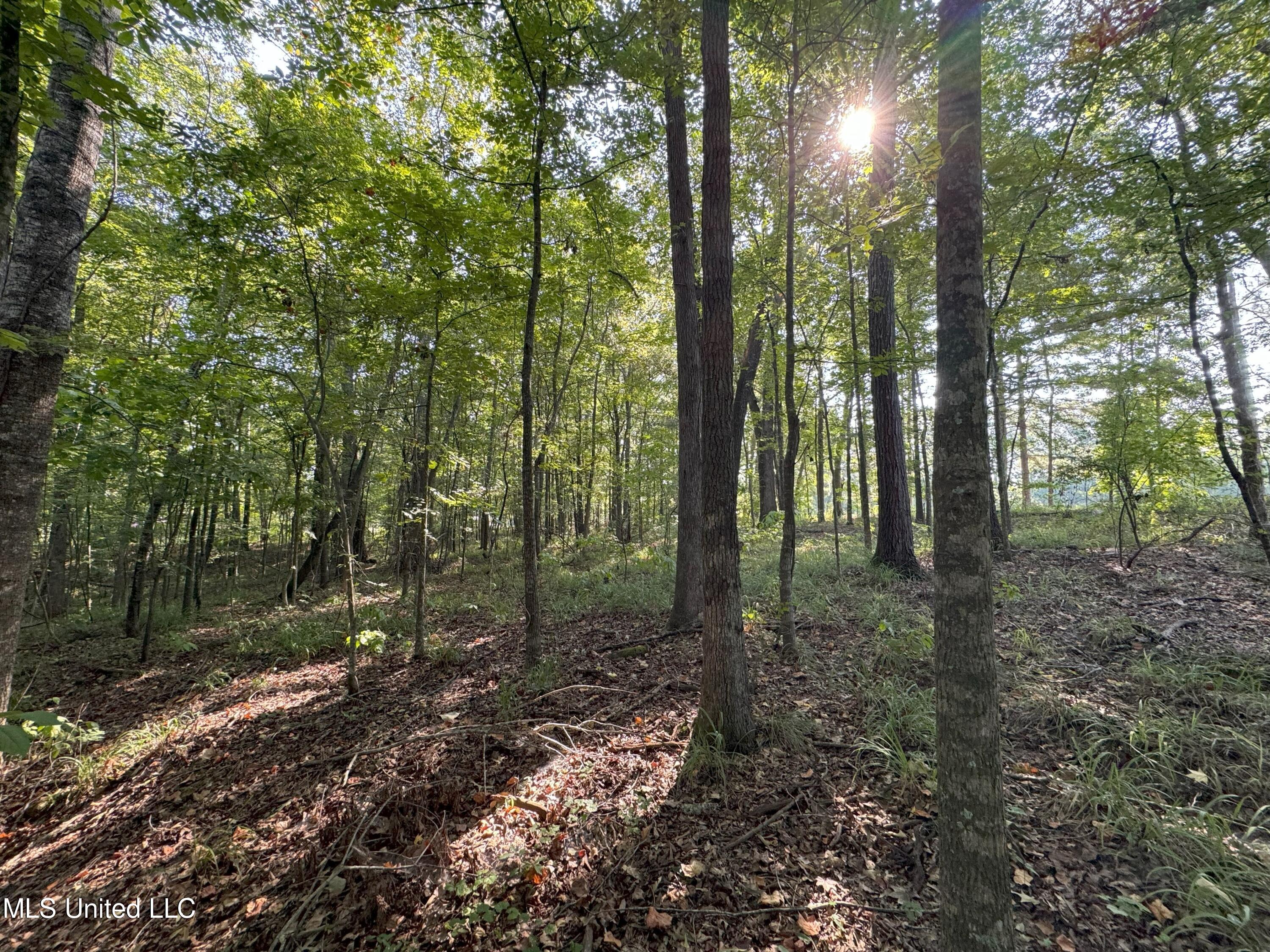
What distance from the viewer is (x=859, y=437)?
968cm

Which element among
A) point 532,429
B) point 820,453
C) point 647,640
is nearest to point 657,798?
point 647,640

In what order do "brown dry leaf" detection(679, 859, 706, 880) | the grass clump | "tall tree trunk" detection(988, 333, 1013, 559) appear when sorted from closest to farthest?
"brown dry leaf" detection(679, 859, 706, 880) → the grass clump → "tall tree trunk" detection(988, 333, 1013, 559)

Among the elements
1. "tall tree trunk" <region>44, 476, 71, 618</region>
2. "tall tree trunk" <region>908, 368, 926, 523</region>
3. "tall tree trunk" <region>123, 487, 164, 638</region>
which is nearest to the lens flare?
"tall tree trunk" <region>123, 487, 164, 638</region>

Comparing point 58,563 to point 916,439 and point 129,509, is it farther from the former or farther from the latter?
point 916,439

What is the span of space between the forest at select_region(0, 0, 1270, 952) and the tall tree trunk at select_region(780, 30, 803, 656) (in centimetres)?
8

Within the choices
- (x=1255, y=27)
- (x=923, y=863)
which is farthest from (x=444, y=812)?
(x=1255, y=27)

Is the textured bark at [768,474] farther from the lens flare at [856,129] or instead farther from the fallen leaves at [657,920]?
the fallen leaves at [657,920]

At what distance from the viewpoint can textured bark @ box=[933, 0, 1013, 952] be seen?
6.02ft

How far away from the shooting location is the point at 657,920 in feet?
7.52

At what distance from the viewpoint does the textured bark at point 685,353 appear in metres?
5.59

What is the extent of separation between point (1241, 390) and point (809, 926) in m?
11.3

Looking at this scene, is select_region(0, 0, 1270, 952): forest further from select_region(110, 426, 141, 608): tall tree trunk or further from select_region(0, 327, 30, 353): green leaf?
select_region(110, 426, 141, 608): tall tree trunk

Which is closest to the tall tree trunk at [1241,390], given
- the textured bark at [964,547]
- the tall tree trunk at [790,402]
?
the tall tree trunk at [790,402]

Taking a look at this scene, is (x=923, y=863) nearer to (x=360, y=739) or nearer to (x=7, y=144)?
(x=360, y=739)
